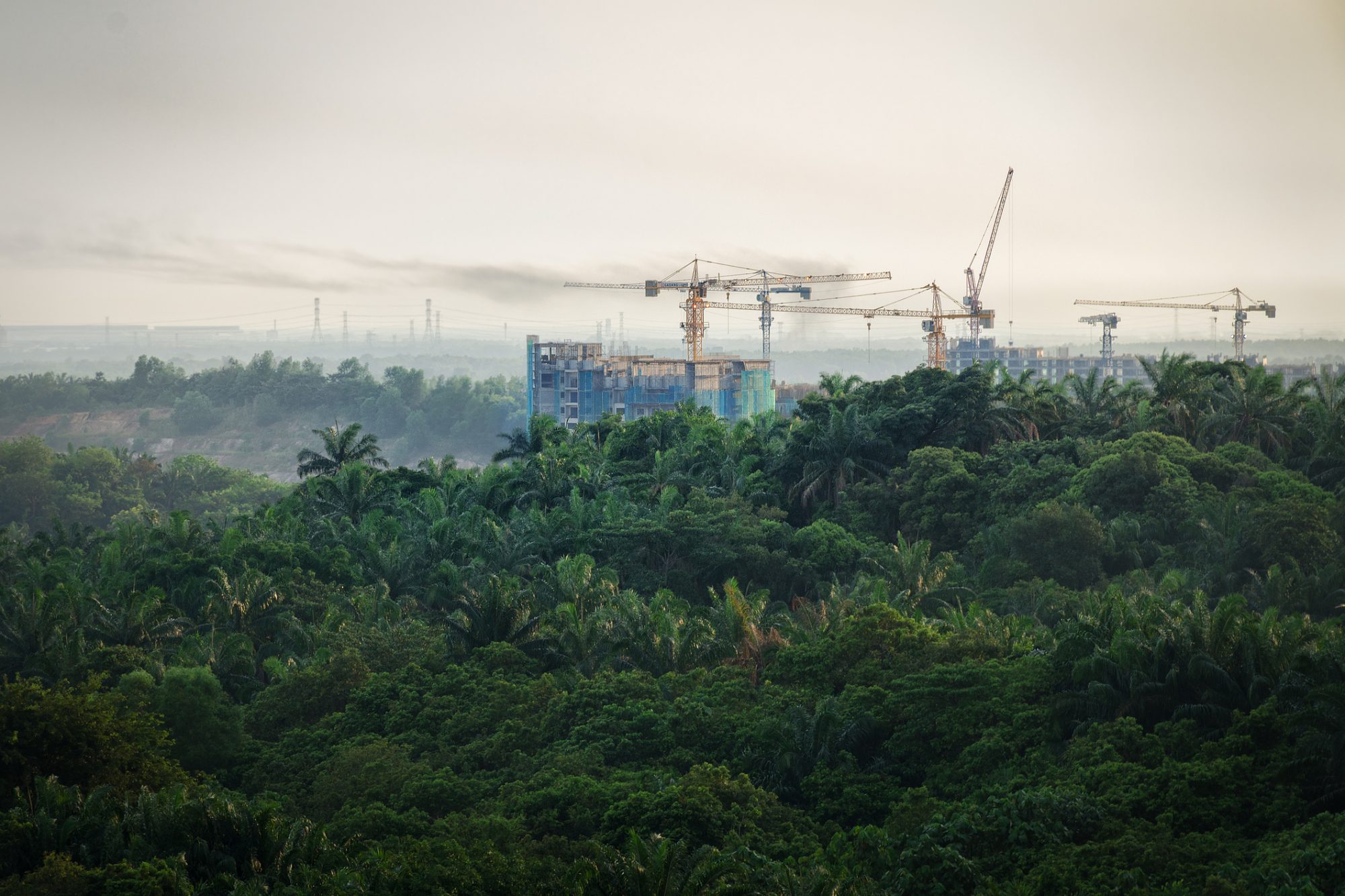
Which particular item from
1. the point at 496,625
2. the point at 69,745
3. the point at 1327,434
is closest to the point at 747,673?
the point at 496,625

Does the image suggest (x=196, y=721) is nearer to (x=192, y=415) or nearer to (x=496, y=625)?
(x=496, y=625)

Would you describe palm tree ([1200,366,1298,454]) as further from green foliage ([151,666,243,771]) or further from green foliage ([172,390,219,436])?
green foliage ([172,390,219,436])

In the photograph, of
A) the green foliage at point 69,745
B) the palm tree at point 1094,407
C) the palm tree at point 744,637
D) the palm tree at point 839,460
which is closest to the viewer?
the green foliage at point 69,745

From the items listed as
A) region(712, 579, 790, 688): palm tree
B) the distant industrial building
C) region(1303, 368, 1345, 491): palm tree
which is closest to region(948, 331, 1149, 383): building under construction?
the distant industrial building

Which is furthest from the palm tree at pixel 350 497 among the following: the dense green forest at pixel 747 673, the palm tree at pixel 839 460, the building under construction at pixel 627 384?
the building under construction at pixel 627 384

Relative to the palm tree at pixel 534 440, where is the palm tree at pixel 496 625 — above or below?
below

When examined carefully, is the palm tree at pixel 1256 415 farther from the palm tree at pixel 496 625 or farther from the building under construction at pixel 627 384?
the building under construction at pixel 627 384
